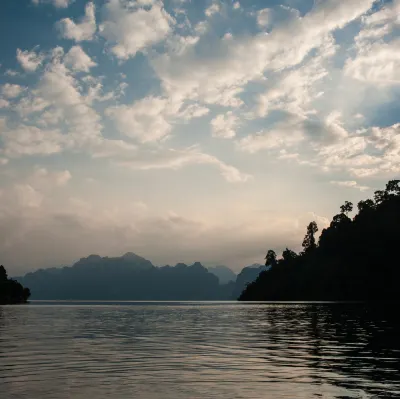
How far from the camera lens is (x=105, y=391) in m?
20.3

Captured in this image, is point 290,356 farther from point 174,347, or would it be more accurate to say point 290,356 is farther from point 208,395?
point 208,395

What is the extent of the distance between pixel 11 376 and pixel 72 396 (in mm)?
6879

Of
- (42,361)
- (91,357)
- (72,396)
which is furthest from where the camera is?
(91,357)

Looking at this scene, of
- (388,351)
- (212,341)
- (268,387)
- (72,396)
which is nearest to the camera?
(72,396)

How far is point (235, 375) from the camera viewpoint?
24609 millimetres

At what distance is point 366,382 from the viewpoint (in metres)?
22.5

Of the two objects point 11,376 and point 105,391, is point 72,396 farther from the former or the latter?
point 11,376

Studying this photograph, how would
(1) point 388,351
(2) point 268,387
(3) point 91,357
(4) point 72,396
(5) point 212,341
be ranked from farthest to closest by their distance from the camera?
1. (5) point 212,341
2. (1) point 388,351
3. (3) point 91,357
4. (2) point 268,387
5. (4) point 72,396

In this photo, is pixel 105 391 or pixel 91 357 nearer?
pixel 105 391

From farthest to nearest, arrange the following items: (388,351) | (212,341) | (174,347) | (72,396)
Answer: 1. (212,341)
2. (174,347)
3. (388,351)
4. (72,396)

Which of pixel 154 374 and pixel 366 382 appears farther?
pixel 154 374

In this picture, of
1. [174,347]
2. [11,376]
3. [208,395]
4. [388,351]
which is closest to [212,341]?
[174,347]

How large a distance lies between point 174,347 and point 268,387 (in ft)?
63.0

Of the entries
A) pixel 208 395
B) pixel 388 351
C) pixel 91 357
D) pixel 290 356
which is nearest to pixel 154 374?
pixel 208 395
